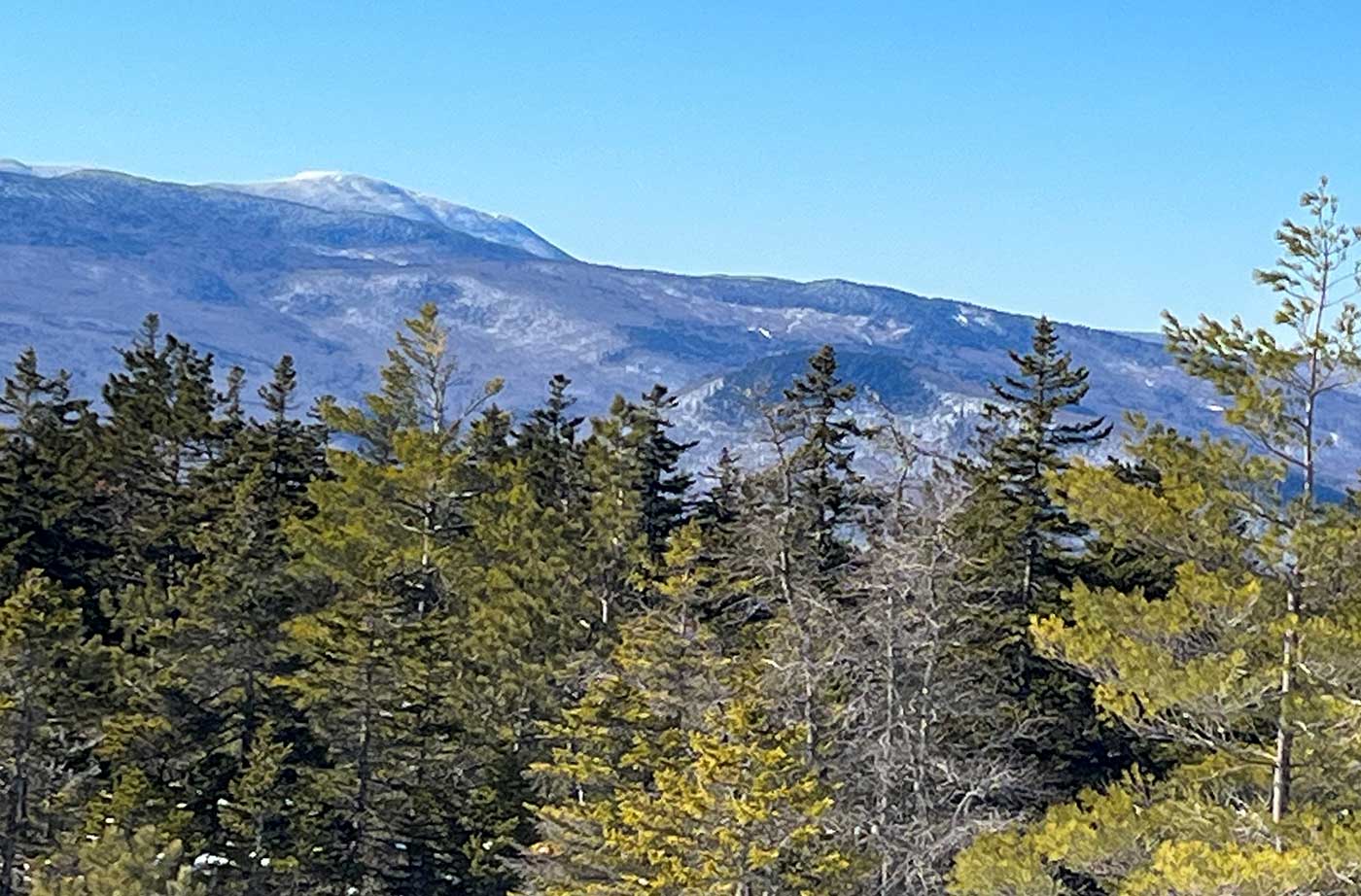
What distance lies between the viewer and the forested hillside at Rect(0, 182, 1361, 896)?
15320 mm

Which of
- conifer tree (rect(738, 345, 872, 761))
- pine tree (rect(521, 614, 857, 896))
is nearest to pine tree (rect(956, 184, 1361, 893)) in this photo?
pine tree (rect(521, 614, 857, 896))

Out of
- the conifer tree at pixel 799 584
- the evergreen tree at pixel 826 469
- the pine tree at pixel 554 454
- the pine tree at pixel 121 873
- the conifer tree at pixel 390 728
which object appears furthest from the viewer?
the pine tree at pixel 554 454

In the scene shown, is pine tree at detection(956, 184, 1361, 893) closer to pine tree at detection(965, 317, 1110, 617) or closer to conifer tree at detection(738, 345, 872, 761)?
conifer tree at detection(738, 345, 872, 761)

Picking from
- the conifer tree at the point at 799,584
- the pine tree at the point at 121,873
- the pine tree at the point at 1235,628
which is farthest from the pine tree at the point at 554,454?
the pine tree at the point at 1235,628

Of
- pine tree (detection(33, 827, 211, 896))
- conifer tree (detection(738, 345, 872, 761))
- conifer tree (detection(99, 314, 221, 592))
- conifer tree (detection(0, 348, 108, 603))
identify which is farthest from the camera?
conifer tree (detection(99, 314, 221, 592))

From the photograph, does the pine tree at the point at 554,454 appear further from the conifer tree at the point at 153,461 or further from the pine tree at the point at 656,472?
the conifer tree at the point at 153,461

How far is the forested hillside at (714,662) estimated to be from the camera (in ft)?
50.3

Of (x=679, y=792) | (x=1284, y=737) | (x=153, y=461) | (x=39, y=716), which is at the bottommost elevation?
(x=39, y=716)

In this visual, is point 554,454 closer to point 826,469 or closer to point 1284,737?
point 826,469

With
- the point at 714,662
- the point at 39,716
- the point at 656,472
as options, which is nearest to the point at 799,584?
the point at 714,662

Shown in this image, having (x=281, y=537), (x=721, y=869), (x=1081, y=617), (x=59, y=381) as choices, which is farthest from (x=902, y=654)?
(x=59, y=381)

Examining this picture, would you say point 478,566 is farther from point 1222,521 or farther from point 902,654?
point 1222,521

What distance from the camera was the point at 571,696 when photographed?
3450 centimetres

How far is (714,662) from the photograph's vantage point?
86.5 feet
